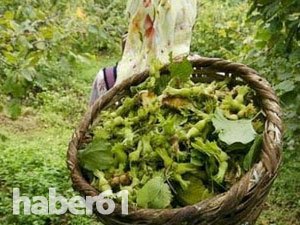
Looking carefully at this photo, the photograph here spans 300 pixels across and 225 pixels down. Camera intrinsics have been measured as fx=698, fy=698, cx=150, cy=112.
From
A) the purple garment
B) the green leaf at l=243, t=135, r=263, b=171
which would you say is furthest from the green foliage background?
the green leaf at l=243, t=135, r=263, b=171

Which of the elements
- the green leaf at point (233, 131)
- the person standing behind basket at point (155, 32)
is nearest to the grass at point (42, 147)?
the person standing behind basket at point (155, 32)

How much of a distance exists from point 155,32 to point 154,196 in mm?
494

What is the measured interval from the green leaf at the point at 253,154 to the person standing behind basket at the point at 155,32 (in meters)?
0.34

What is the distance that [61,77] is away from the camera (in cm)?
635

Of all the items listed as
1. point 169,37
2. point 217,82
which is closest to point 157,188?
point 217,82

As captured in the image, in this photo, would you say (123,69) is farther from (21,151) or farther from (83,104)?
(83,104)

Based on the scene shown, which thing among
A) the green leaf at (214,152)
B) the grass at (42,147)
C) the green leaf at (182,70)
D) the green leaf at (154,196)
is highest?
the green leaf at (182,70)

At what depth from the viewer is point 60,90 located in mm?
6199

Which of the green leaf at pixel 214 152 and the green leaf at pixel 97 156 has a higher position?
the green leaf at pixel 214 152

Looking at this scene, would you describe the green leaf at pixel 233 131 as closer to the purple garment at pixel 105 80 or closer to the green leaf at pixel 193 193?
the green leaf at pixel 193 193

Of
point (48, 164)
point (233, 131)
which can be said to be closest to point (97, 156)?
point (233, 131)

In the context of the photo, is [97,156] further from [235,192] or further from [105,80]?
[105,80]

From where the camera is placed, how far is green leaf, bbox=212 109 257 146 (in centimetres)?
127

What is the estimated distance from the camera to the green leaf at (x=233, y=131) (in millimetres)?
1274
